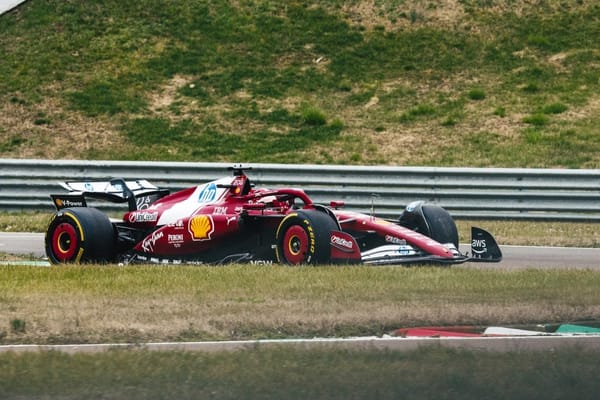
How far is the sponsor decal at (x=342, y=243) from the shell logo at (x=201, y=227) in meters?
1.52

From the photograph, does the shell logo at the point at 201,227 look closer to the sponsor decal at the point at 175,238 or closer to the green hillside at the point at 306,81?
the sponsor decal at the point at 175,238

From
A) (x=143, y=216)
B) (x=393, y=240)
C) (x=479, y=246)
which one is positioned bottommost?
(x=479, y=246)

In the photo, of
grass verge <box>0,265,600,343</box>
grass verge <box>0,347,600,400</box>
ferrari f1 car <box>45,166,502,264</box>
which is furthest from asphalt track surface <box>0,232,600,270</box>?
grass verge <box>0,347,600,400</box>

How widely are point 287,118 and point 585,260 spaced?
12965 mm

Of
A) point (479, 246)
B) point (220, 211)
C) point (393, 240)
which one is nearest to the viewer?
point (393, 240)

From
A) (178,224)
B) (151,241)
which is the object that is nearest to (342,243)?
(178,224)

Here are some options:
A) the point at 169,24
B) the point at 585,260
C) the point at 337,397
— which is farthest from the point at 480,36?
the point at 337,397

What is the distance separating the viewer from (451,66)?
91.3ft

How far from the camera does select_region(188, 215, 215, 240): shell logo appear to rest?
1266 centimetres

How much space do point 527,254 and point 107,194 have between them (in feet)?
17.3

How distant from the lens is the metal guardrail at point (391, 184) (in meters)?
17.6

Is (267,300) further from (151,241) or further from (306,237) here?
(151,241)

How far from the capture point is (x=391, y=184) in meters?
18.0

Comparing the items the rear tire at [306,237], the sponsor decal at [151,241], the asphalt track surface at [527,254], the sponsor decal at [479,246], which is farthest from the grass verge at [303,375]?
the asphalt track surface at [527,254]
